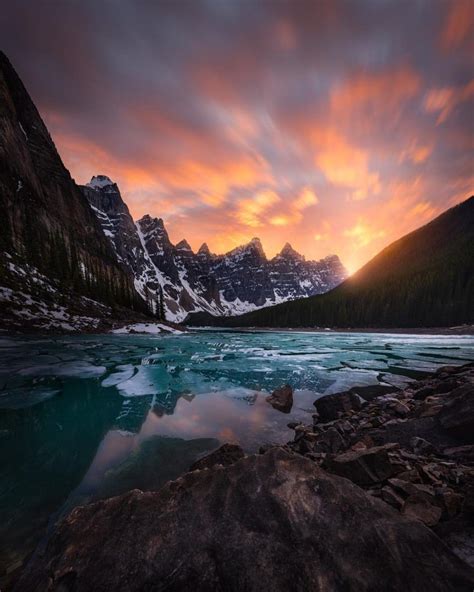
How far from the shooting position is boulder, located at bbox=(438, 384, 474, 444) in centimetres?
641

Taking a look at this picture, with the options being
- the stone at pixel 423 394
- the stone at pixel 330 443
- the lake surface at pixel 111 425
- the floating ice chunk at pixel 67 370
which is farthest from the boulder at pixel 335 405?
the floating ice chunk at pixel 67 370

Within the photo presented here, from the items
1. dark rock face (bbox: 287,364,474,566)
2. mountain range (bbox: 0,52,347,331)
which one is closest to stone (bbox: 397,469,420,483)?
dark rock face (bbox: 287,364,474,566)

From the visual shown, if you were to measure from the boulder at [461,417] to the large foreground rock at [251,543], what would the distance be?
17.3 ft

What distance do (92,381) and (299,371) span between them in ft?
42.8

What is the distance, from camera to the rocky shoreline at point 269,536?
7.70ft

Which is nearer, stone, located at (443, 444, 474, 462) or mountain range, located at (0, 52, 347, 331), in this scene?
stone, located at (443, 444, 474, 462)

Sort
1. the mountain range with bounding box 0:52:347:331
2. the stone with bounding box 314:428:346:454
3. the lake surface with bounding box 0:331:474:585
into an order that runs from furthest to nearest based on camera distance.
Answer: the mountain range with bounding box 0:52:347:331
the stone with bounding box 314:428:346:454
the lake surface with bounding box 0:331:474:585

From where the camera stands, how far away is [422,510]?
138 inches

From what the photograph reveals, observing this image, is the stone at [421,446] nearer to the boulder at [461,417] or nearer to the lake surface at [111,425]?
the boulder at [461,417]

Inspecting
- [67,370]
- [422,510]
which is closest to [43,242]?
[67,370]

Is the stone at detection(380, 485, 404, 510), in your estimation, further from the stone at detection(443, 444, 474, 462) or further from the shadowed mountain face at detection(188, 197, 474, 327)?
the shadowed mountain face at detection(188, 197, 474, 327)

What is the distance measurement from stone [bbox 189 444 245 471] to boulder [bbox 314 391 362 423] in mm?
4655

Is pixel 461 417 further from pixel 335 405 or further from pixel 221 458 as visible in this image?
pixel 221 458

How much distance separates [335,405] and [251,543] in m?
7.94
